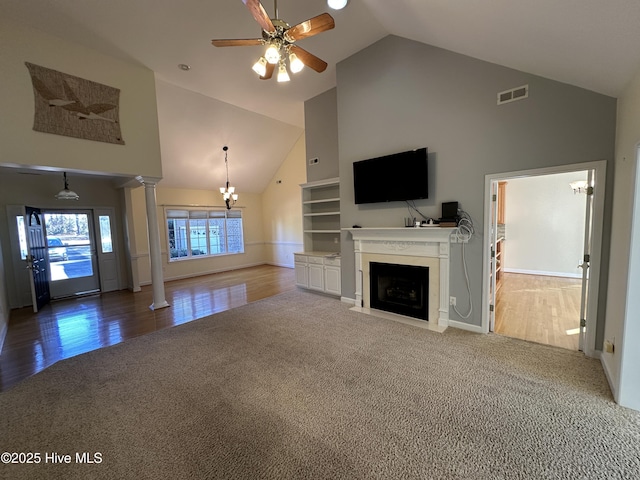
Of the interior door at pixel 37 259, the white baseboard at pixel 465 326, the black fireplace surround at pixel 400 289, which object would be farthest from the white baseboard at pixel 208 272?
the white baseboard at pixel 465 326

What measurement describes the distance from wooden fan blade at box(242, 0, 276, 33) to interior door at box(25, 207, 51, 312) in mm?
5917

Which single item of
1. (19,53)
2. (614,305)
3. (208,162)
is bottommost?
(614,305)

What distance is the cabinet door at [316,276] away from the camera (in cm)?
541

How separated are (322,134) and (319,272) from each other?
2965 millimetres

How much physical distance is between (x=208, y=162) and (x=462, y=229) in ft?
21.7

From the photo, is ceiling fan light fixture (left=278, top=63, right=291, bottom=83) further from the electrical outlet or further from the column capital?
the electrical outlet

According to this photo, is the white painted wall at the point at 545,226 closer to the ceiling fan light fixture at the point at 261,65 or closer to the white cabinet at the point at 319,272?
the white cabinet at the point at 319,272

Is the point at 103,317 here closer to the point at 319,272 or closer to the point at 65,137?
the point at 65,137

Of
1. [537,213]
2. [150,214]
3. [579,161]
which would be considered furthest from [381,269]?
[537,213]

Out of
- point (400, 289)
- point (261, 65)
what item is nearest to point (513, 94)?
point (261, 65)

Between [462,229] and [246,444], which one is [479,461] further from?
[462,229]

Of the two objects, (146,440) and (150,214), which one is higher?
(150,214)

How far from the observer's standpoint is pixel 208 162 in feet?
23.8

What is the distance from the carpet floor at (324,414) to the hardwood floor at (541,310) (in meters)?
0.47
